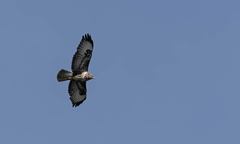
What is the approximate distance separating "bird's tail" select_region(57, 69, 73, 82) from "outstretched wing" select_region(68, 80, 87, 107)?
1.31 meters

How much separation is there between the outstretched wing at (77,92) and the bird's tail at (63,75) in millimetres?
1306

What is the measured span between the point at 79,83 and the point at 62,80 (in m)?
1.71

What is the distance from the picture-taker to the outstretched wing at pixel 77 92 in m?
32.1

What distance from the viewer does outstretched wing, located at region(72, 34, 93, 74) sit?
30766 mm

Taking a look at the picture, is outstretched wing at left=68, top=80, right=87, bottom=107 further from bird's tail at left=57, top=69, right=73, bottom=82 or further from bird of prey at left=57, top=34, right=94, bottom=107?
bird's tail at left=57, top=69, right=73, bottom=82

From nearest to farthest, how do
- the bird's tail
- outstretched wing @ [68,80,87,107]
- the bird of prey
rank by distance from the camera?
the bird's tail, the bird of prey, outstretched wing @ [68,80,87,107]

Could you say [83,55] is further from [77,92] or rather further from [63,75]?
A: [77,92]

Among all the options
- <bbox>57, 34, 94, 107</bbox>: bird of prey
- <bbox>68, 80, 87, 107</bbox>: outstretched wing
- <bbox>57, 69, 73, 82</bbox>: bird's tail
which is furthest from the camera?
<bbox>68, 80, 87, 107</bbox>: outstretched wing

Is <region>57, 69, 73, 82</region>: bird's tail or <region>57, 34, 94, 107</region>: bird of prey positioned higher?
<region>57, 34, 94, 107</region>: bird of prey

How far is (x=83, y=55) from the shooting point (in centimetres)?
3084

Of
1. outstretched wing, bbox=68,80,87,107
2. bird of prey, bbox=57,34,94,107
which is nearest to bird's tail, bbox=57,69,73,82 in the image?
bird of prey, bbox=57,34,94,107

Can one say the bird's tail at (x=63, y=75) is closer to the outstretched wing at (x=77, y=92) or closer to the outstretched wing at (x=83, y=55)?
the outstretched wing at (x=83, y=55)

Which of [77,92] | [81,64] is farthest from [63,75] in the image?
[77,92]

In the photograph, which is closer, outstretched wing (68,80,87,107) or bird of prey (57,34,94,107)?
bird of prey (57,34,94,107)
